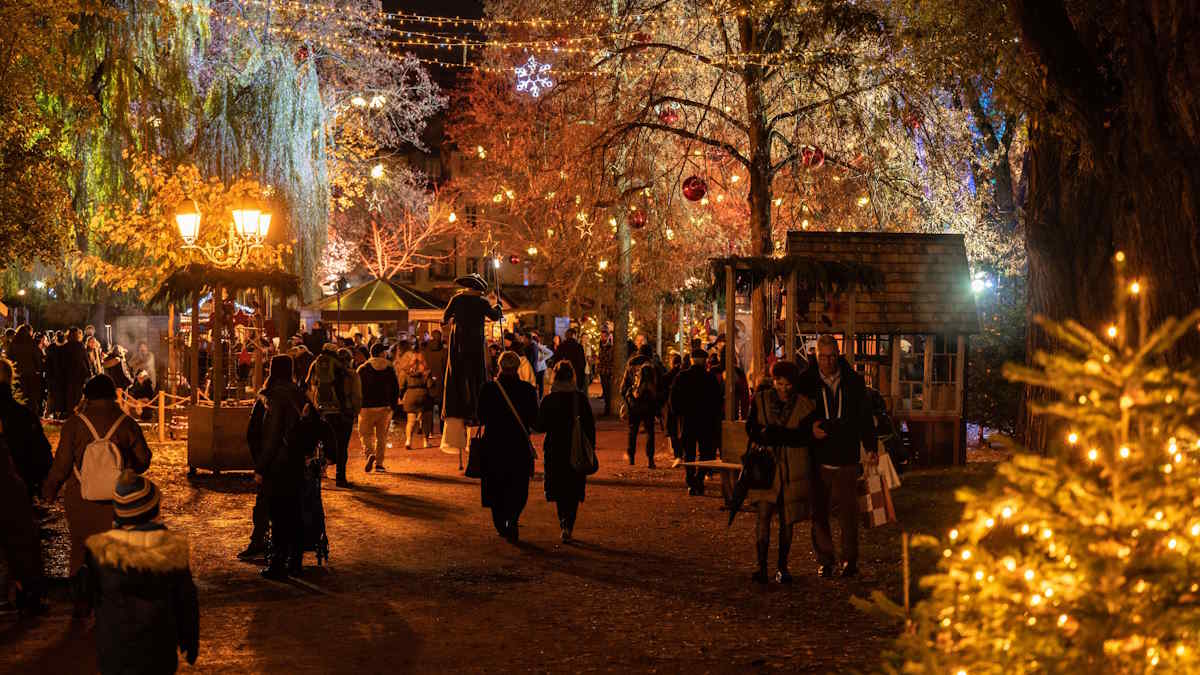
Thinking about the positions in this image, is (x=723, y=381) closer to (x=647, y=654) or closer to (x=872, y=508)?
(x=872, y=508)

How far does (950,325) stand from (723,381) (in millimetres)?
3487

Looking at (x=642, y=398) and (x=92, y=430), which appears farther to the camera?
(x=642, y=398)

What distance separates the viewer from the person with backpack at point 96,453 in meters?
8.91

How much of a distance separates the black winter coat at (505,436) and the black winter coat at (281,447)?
218 cm

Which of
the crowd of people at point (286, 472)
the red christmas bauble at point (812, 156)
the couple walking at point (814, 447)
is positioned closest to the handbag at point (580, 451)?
the crowd of people at point (286, 472)

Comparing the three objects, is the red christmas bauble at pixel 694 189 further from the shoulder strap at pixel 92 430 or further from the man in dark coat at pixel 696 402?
the shoulder strap at pixel 92 430

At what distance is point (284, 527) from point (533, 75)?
74.9 ft

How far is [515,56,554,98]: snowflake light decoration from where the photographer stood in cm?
2955

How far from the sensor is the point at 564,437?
12656mm

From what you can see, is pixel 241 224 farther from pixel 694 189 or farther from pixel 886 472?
pixel 886 472

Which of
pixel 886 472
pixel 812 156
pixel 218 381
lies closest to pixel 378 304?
pixel 812 156

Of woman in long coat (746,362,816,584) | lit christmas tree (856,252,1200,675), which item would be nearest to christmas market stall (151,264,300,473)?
woman in long coat (746,362,816,584)

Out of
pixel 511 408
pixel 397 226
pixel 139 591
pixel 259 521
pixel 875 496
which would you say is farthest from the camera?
pixel 397 226

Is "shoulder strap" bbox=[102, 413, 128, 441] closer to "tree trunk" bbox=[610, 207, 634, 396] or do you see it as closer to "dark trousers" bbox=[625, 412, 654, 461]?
"dark trousers" bbox=[625, 412, 654, 461]
